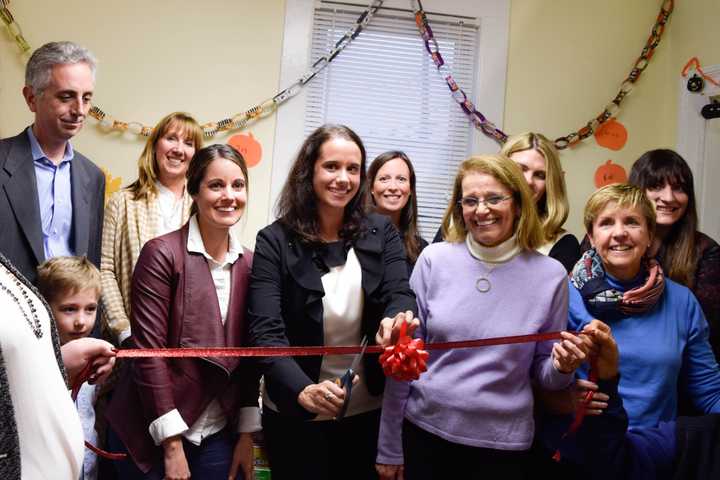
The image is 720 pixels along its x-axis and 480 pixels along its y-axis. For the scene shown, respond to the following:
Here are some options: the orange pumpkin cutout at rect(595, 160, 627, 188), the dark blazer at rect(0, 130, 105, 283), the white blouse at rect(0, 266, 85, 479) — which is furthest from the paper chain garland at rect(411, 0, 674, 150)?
the white blouse at rect(0, 266, 85, 479)

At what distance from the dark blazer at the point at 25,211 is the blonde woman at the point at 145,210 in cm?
18

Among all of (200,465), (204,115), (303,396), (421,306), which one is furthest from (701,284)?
(204,115)

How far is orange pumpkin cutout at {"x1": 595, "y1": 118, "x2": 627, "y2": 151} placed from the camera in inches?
163

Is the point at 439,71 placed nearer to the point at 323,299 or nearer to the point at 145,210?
the point at 145,210

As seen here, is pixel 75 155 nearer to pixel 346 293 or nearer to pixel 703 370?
pixel 346 293

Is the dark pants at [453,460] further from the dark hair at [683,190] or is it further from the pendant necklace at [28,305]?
the pendant necklace at [28,305]

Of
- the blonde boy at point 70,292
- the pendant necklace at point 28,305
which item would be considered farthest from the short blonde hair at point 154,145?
the pendant necklace at point 28,305

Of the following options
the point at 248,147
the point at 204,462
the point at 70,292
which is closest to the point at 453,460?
the point at 204,462

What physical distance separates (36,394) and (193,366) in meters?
1.03

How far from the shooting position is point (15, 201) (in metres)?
2.18

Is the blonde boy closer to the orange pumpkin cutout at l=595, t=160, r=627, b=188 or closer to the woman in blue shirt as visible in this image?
the woman in blue shirt

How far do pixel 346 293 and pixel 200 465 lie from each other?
0.62 metres

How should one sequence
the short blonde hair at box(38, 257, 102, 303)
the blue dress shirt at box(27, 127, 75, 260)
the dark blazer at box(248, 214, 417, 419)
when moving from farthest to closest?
the blue dress shirt at box(27, 127, 75, 260) → the short blonde hair at box(38, 257, 102, 303) → the dark blazer at box(248, 214, 417, 419)

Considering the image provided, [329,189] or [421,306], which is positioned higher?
[329,189]
